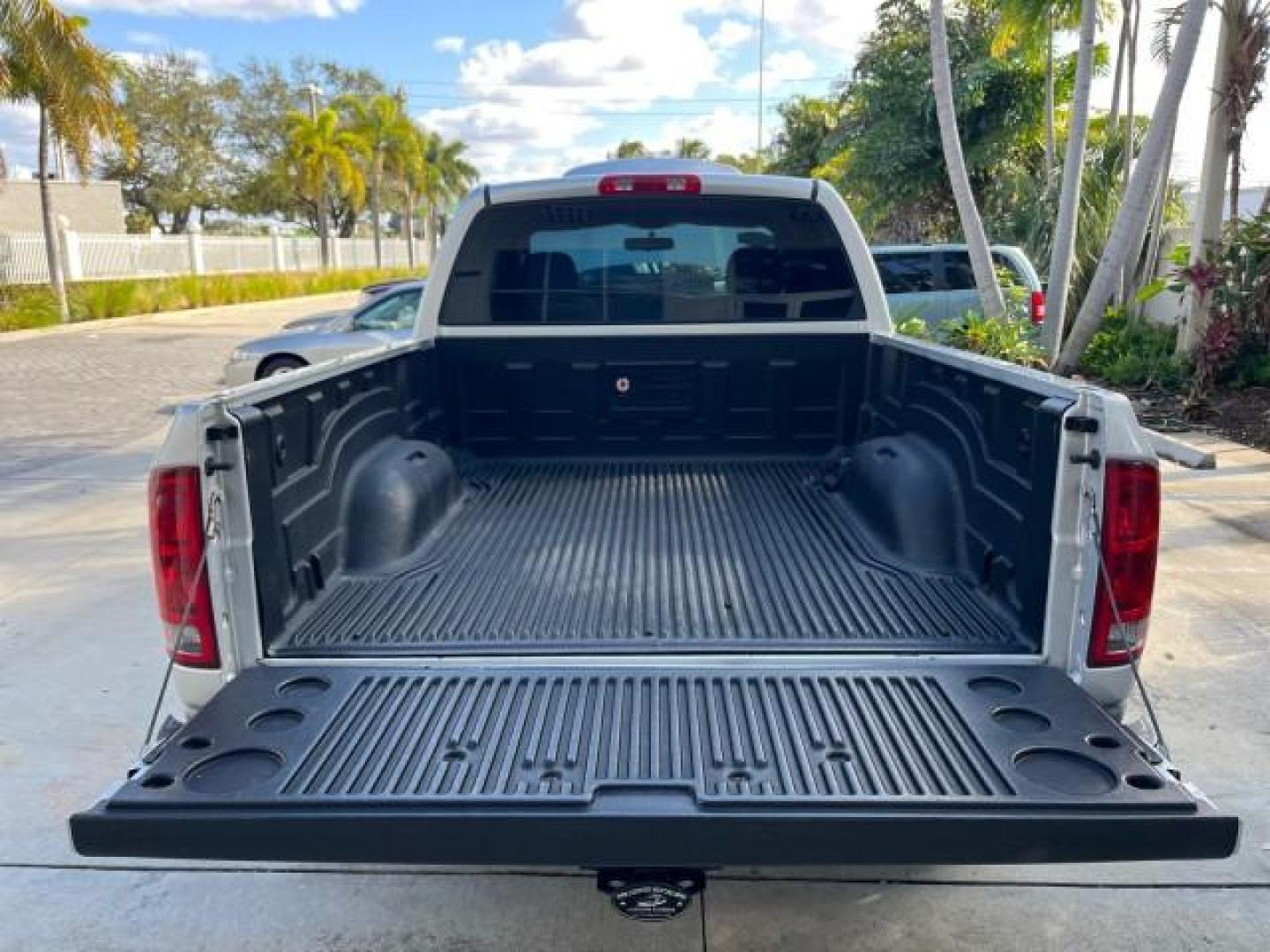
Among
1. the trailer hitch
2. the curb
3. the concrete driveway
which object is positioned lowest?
the concrete driveway

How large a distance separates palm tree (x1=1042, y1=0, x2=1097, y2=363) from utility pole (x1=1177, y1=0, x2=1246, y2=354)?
1.27 m

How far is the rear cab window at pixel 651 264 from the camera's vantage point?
4.27m

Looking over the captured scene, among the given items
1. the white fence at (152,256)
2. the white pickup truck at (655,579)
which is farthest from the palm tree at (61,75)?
the white pickup truck at (655,579)

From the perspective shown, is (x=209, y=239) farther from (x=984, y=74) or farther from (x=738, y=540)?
(x=738, y=540)

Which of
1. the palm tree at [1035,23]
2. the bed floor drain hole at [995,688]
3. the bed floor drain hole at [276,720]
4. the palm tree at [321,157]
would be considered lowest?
the bed floor drain hole at [276,720]

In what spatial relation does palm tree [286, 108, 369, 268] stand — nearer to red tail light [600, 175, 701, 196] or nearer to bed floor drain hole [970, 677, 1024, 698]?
red tail light [600, 175, 701, 196]

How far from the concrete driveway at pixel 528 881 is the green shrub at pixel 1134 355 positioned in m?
6.14

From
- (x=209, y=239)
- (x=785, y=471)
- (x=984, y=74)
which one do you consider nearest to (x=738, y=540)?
(x=785, y=471)

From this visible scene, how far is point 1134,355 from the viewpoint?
12.2m

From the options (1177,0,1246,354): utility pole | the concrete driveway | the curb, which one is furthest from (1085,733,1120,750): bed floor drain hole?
the curb

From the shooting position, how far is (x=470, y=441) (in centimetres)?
461

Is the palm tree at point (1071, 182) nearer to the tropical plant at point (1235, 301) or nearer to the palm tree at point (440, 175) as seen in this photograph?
the tropical plant at point (1235, 301)

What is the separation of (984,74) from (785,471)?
15871 millimetres

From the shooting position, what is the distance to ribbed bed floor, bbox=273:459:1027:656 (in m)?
2.71
